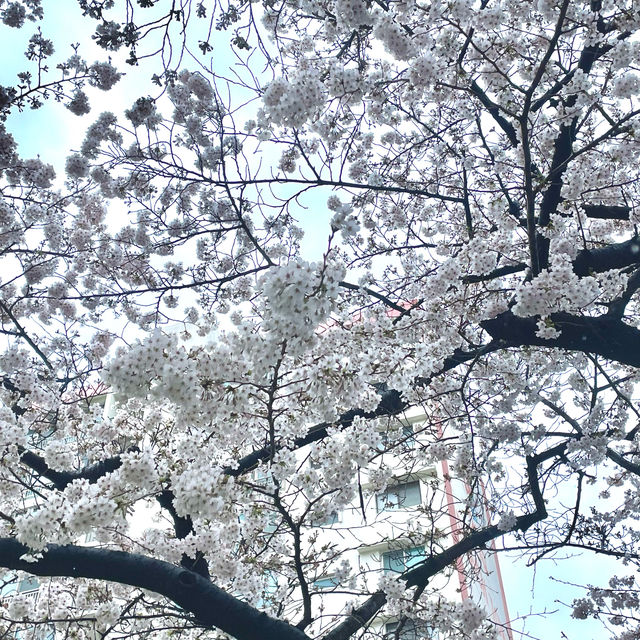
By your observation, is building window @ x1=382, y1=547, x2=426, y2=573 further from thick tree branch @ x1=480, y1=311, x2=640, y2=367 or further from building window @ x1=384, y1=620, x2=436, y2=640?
thick tree branch @ x1=480, y1=311, x2=640, y2=367

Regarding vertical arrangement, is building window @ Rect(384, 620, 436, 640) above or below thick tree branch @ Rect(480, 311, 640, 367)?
below

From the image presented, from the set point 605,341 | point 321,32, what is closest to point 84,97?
point 321,32

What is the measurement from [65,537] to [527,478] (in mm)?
4197

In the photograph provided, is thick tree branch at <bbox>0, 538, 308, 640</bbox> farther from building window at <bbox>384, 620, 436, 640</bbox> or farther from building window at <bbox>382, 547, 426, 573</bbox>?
building window at <bbox>382, 547, 426, 573</bbox>

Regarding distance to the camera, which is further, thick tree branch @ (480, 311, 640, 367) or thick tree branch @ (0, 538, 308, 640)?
thick tree branch @ (480, 311, 640, 367)

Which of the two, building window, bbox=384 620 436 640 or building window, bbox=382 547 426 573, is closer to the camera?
building window, bbox=384 620 436 640

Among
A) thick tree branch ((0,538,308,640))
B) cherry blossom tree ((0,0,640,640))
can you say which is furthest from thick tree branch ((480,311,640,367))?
thick tree branch ((0,538,308,640))

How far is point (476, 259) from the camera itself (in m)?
4.17

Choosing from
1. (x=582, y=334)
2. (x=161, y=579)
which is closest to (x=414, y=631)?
(x=161, y=579)

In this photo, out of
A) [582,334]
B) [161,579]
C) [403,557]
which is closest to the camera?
[161,579]

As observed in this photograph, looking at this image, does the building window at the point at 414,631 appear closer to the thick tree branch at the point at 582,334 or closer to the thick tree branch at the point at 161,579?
the thick tree branch at the point at 161,579

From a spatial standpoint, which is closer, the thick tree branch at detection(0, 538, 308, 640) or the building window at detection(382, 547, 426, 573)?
the thick tree branch at detection(0, 538, 308, 640)

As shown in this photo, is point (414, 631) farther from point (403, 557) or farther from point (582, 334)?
point (582, 334)

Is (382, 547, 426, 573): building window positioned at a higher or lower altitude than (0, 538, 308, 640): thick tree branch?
higher
